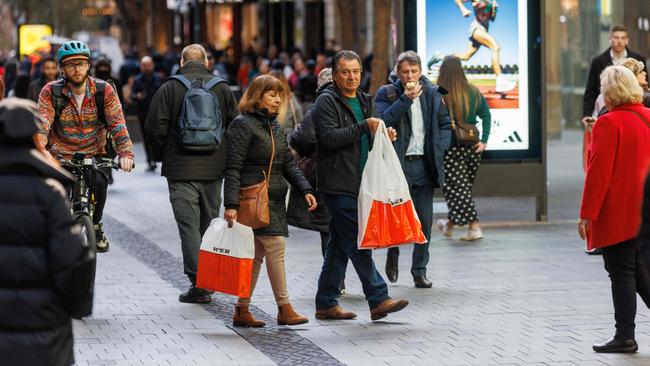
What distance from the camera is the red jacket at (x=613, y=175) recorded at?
848cm

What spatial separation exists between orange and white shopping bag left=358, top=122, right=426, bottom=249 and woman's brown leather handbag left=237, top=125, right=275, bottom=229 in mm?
583

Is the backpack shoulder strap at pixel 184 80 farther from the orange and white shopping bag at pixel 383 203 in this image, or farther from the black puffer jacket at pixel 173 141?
the orange and white shopping bag at pixel 383 203

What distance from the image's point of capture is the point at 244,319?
954 cm

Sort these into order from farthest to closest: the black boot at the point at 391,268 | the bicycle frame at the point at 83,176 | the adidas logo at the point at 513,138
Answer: the adidas logo at the point at 513,138 < the black boot at the point at 391,268 < the bicycle frame at the point at 83,176

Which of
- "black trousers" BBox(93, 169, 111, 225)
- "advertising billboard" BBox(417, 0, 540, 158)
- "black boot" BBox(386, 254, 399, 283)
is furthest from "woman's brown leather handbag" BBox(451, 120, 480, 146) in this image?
"black trousers" BBox(93, 169, 111, 225)

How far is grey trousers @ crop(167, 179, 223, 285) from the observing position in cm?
1070

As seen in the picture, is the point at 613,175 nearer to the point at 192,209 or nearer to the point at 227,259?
the point at 227,259

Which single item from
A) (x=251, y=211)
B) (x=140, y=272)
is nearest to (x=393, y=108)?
(x=251, y=211)

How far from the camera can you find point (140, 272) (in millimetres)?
12250

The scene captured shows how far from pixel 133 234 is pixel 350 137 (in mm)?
6196

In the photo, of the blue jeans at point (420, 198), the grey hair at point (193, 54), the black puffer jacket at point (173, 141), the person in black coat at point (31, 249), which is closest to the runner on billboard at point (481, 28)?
the blue jeans at point (420, 198)

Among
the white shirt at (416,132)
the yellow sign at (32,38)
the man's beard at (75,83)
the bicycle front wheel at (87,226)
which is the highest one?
the yellow sign at (32,38)

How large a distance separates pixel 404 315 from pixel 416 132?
1.67 meters

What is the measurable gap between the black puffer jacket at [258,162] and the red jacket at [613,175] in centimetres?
193
